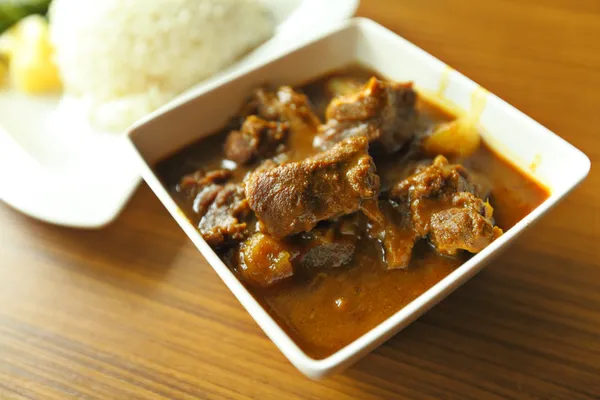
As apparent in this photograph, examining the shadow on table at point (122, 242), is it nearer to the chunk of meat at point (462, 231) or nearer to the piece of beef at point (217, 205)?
the piece of beef at point (217, 205)

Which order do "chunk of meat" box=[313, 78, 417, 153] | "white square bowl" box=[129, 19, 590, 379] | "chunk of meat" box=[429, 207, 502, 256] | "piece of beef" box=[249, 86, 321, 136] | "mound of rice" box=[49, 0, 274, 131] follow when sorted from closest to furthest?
1. "white square bowl" box=[129, 19, 590, 379]
2. "chunk of meat" box=[429, 207, 502, 256]
3. "chunk of meat" box=[313, 78, 417, 153]
4. "piece of beef" box=[249, 86, 321, 136]
5. "mound of rice" box=[49, 0, 274, 131]

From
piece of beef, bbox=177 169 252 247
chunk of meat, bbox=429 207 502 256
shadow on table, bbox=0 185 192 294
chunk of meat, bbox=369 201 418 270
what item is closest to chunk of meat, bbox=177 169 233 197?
piece of beef, bbox=177 169 252 247

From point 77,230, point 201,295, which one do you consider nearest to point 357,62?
point 201,295

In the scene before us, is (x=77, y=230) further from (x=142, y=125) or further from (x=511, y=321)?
(x=511, y=321)

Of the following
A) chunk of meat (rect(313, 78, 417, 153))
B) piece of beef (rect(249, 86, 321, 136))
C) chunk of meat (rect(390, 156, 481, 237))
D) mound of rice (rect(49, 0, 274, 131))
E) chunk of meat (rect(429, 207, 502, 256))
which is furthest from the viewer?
mound of rice (rect(49, 0, 274, 131))

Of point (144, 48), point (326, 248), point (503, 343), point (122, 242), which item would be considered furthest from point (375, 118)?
point (144, 48)

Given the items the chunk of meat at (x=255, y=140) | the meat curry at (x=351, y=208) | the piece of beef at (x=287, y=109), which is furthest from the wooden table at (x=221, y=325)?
the piece of beef at (x=287, y=109)

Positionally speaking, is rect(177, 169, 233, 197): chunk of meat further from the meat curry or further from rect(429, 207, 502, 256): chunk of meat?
rect(429, 207, 502, 256): chunk of meat
